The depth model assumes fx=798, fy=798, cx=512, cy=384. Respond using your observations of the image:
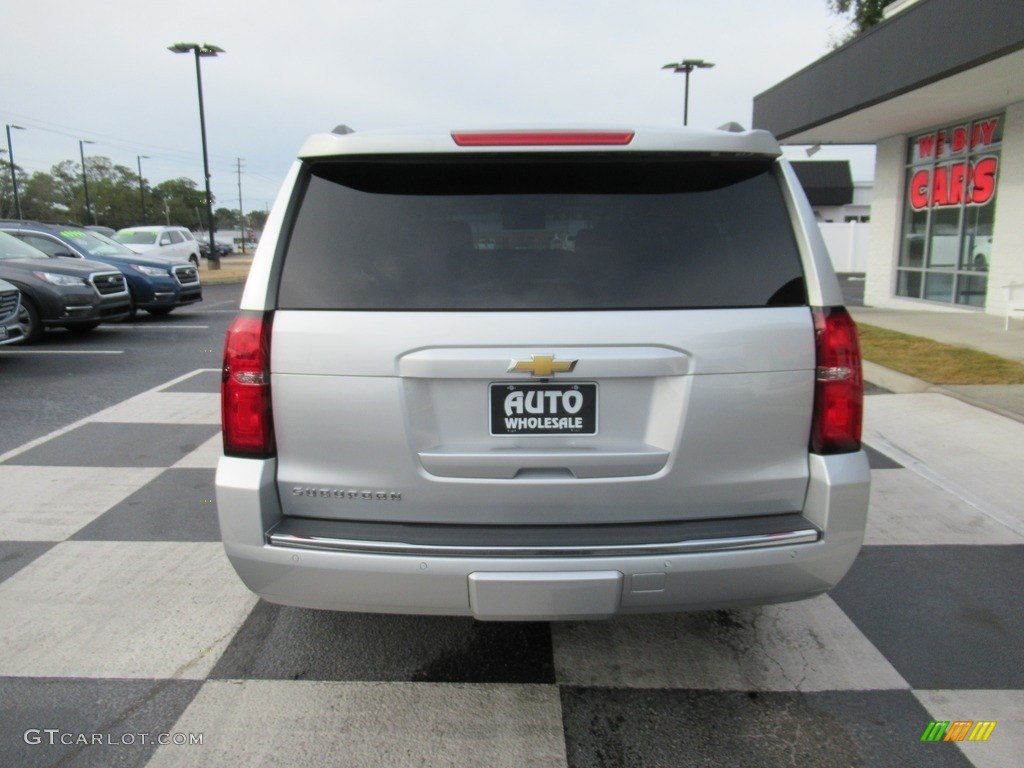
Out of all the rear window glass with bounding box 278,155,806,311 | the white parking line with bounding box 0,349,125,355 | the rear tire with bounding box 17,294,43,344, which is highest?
the rear window glass with bounding box 278,155,806,311

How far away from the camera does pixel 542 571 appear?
7.70ft

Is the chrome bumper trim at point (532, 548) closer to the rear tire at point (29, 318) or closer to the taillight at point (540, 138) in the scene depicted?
the taillight at point (540, 138)

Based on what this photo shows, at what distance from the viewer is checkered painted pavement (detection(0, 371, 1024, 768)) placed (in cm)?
256

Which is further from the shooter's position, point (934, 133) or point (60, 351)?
point (934, 133)

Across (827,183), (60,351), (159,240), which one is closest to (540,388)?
(60,351)

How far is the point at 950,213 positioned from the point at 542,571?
15350mm

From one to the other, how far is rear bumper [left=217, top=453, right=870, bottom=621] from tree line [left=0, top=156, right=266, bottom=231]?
274 ft

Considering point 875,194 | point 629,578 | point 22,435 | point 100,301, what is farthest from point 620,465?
point 875,194

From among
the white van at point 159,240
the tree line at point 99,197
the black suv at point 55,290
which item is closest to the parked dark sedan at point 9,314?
the black suv at point 55,290

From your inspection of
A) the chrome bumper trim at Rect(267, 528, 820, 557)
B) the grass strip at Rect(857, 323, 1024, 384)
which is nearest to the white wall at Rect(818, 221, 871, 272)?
the grass strip at Rect(857, 323, 1024, 384)

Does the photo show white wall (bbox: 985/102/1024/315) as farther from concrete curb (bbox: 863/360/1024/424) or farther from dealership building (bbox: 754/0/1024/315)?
concrete curb (bbox: 863/360/1024/424)

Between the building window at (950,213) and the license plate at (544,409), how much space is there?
1385cm

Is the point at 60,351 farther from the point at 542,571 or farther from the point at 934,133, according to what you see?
the point at 934,133

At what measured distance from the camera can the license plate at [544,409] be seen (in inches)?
95.5
